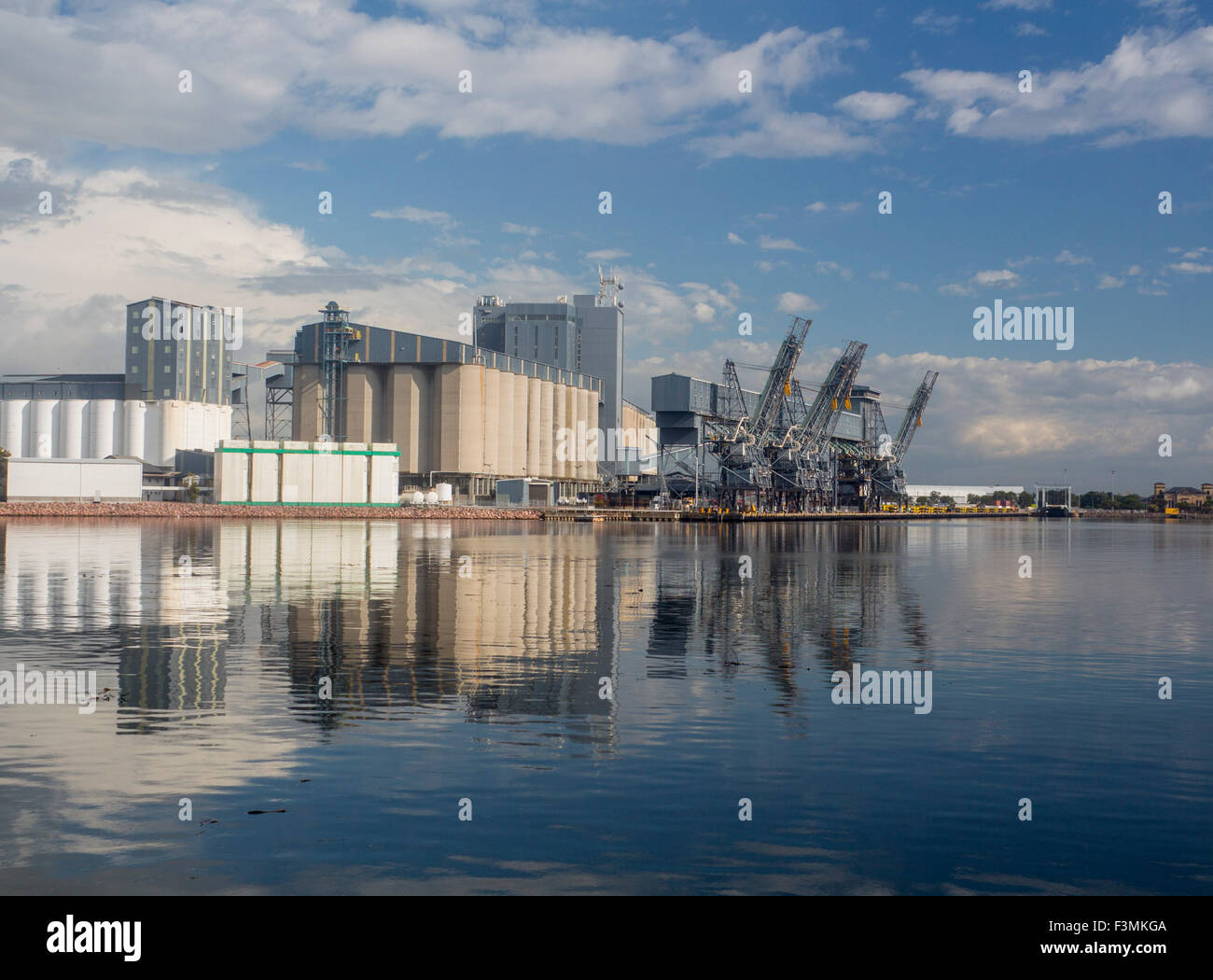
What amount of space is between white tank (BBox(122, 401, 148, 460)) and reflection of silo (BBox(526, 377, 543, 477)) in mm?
60059

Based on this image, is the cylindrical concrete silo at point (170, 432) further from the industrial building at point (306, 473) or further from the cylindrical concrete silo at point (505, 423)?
the cylindrical concrete silo at point (505, 423)

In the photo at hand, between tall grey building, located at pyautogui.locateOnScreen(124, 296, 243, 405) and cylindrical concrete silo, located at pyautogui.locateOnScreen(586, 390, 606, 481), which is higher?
tall grey building, located at pyautogui.locateOnScreen(124, 296, 243, 405)

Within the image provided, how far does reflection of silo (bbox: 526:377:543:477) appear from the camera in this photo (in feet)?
515

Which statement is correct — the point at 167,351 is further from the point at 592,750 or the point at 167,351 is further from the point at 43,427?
the point at 592,750

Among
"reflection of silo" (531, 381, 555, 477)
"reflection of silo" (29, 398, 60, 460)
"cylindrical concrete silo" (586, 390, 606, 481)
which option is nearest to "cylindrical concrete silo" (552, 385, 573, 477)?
"reflection of silo" (531, 381, 555, 477)

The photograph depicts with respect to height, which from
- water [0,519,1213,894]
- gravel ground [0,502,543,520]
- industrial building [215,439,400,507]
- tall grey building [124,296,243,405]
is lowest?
water [0,519,1213,894]

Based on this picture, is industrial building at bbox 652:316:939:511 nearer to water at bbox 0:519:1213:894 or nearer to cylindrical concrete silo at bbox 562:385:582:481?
cylindrical concrete silo at bbox 562:385:582:481

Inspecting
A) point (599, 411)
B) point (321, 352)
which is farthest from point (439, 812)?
point (599, 411)

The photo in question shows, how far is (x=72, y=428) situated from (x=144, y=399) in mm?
15896

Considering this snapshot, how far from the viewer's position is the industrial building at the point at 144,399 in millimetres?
162875

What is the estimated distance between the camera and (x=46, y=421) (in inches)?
6412

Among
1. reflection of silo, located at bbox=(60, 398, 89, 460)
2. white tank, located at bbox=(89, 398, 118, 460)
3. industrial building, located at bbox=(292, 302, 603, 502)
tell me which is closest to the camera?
industrial building, located at bbox=(292, 302, 603, 502)
